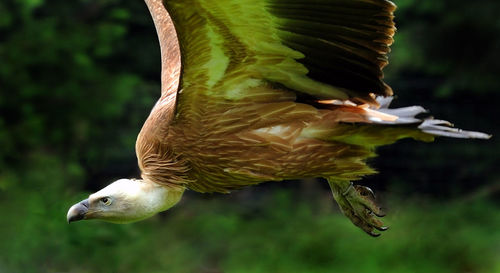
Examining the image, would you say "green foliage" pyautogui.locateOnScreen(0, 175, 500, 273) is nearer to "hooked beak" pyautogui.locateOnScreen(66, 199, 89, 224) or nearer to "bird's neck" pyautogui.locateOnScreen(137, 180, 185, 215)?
"hooked beak" pyautogui.locateOnScreen(66, 199, 89, 224)

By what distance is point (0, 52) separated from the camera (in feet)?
28.8

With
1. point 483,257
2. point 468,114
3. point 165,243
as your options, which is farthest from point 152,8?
point 468,114

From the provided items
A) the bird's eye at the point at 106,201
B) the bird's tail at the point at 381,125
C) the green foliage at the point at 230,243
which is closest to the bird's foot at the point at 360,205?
the bird's tail at the point at 381,125

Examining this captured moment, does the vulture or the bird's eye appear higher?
the vulture

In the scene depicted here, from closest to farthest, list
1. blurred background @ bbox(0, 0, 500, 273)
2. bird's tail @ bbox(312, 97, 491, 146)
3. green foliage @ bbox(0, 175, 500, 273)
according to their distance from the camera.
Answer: bird's tail @ bbox(312, 97, 491, 146), green foliage @ bbox(0, 175, 500, 273), blurred background @ bbox(0, 0, 500, 273)

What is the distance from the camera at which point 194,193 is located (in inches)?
360

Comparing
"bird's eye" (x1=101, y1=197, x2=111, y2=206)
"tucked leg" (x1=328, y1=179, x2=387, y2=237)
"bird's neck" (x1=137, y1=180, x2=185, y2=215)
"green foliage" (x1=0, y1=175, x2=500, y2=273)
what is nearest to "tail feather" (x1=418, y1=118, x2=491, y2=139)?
"tucked leg" (x1=328, y1=179, x2=387, y2=237)

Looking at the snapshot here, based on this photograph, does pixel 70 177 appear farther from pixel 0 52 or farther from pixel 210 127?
pixel 210 127

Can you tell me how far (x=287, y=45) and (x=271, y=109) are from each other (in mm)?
348

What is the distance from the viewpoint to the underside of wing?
409cm

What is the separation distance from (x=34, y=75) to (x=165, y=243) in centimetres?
220

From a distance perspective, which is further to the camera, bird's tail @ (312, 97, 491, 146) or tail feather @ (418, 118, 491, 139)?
bird's tail @ (312, 97, 491, 146)

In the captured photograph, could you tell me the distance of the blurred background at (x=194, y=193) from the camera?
7547 mm

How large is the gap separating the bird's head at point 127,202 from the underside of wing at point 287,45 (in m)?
0.54
